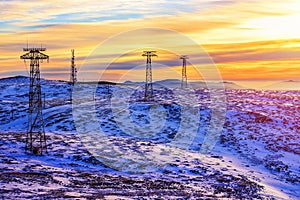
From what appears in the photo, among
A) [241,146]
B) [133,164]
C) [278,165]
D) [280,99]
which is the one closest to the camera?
[133,164]

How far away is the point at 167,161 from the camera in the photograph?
151 ft

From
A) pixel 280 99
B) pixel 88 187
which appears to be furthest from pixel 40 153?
pixel 280 99

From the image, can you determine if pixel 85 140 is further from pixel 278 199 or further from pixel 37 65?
pixel 278 199

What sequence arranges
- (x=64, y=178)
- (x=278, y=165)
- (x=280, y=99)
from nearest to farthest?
(x=64, y=178)
(x=278, y=165)
(x=280, y=99)

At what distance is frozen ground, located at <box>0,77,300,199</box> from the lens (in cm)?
3350

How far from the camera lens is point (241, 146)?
57688mm

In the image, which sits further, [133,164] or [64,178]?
[133,164]

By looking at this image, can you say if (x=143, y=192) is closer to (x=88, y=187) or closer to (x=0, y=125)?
(x=88, y=187)

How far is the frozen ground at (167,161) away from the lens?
33.5 metres

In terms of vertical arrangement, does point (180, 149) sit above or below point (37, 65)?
below

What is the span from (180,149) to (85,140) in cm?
1242

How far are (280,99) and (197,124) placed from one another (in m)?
43.4

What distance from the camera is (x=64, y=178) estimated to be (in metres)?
35.1

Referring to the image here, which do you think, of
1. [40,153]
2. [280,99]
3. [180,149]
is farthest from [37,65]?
[280,99]
